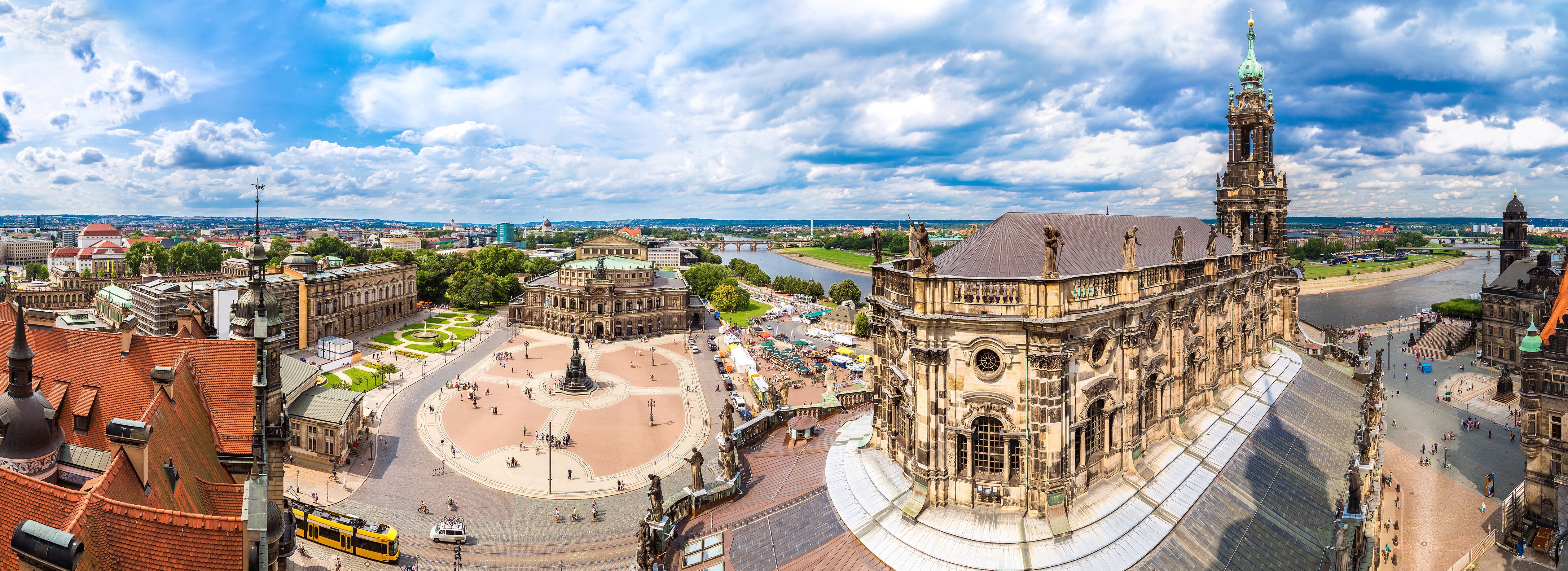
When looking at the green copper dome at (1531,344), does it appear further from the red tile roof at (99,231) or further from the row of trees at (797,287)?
the red tile roof at (99,231)

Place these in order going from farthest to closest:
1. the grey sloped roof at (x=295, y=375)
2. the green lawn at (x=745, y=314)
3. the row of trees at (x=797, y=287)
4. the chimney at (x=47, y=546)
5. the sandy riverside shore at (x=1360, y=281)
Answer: the sandy riverside shore at (x=1360, y=281) < the row of trees at (x=797, y=287) < the green lawn at (x=745, y=314) < the grey sloped roof at (x=295, y=375) < the chimney at (x=47, y=546)

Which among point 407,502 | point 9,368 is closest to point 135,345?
point 9,368

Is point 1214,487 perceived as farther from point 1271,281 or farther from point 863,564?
point 1271,281

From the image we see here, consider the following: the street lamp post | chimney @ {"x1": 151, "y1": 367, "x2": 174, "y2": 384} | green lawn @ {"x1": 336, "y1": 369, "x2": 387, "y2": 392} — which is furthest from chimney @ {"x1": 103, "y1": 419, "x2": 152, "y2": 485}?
green lawn @ {"x1": 336, "y1": 369, "x2": 387, "y2": 392}

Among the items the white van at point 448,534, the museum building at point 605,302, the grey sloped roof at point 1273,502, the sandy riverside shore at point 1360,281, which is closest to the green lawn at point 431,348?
the museum building at point 605,302

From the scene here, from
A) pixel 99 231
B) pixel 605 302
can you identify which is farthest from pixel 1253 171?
pixel 99 231

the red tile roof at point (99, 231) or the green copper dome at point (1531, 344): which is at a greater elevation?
the red tile roof at point (99, 231)

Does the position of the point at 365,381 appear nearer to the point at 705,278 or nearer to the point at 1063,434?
the point at 1063,434

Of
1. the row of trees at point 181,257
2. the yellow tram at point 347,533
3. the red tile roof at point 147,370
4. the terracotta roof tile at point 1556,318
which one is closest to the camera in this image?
the red tile roof at point 147,370
